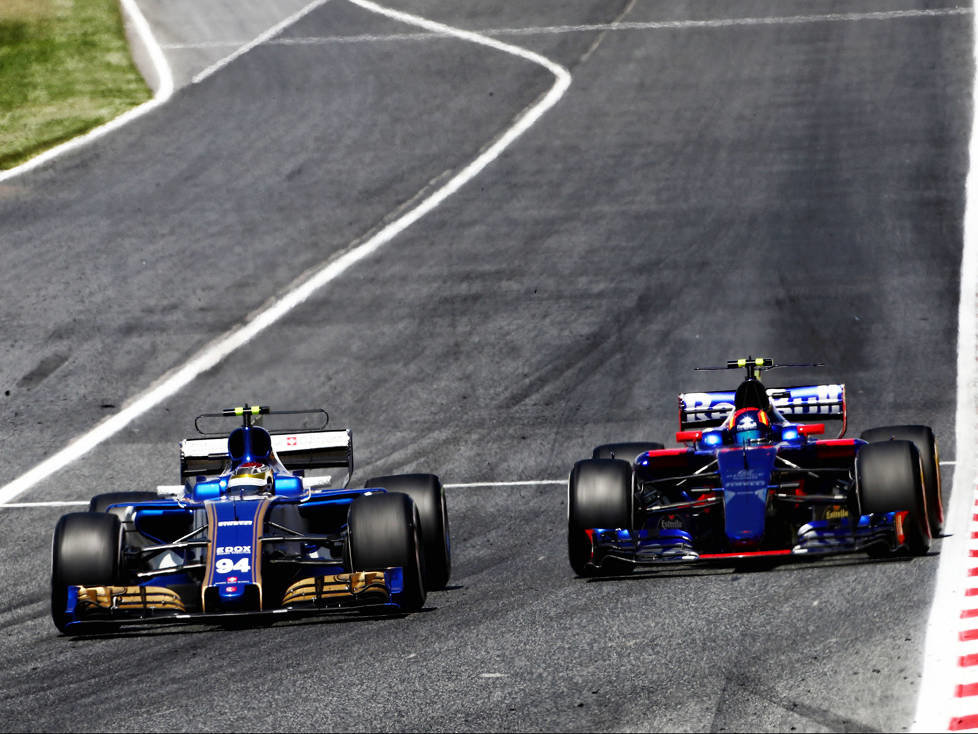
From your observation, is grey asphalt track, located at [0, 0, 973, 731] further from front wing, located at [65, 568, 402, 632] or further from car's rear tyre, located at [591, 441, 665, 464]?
car's rear tyre, located at [591, 441, 665, 464]

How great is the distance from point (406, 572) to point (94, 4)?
2874 cm

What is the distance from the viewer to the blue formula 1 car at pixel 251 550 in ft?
39.5

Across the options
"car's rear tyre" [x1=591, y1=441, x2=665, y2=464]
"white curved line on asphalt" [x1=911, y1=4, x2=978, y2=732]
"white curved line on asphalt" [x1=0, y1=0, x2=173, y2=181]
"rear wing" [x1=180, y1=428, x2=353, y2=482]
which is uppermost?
"white curved line on asphalt" [x1=0, y1=0, x2=173, y2=181]

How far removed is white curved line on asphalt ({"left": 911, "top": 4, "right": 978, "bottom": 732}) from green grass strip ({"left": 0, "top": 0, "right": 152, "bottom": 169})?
54.9ft

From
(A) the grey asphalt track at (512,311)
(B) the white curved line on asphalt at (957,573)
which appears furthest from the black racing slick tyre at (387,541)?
(B) the white curved line on asphalt at (957,573)

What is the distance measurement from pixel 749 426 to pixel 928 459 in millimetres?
1449

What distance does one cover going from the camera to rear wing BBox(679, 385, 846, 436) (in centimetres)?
1570

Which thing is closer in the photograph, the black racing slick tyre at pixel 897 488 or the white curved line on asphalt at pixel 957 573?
the white curved line on asphalt at pixel 957 573

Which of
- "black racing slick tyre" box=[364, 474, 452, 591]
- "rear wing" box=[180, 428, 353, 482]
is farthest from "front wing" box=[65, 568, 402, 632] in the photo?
"rear wing" box=[180, 428, 353, 482]

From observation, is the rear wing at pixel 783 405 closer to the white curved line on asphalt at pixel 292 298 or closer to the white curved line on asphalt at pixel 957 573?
the white curved line on asphalt at pixel 957 573

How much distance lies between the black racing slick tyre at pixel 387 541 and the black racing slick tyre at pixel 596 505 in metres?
1.64

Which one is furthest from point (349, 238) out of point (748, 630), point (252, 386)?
point (748, 630)

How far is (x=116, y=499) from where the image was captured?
48.3 ft

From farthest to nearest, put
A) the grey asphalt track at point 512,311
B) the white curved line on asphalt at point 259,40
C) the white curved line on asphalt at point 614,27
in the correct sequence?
the white curved line on asphalt at point 614,27 < the white curved line on asphalt at point 259,40 < the grey asphalt track at point 512,311
